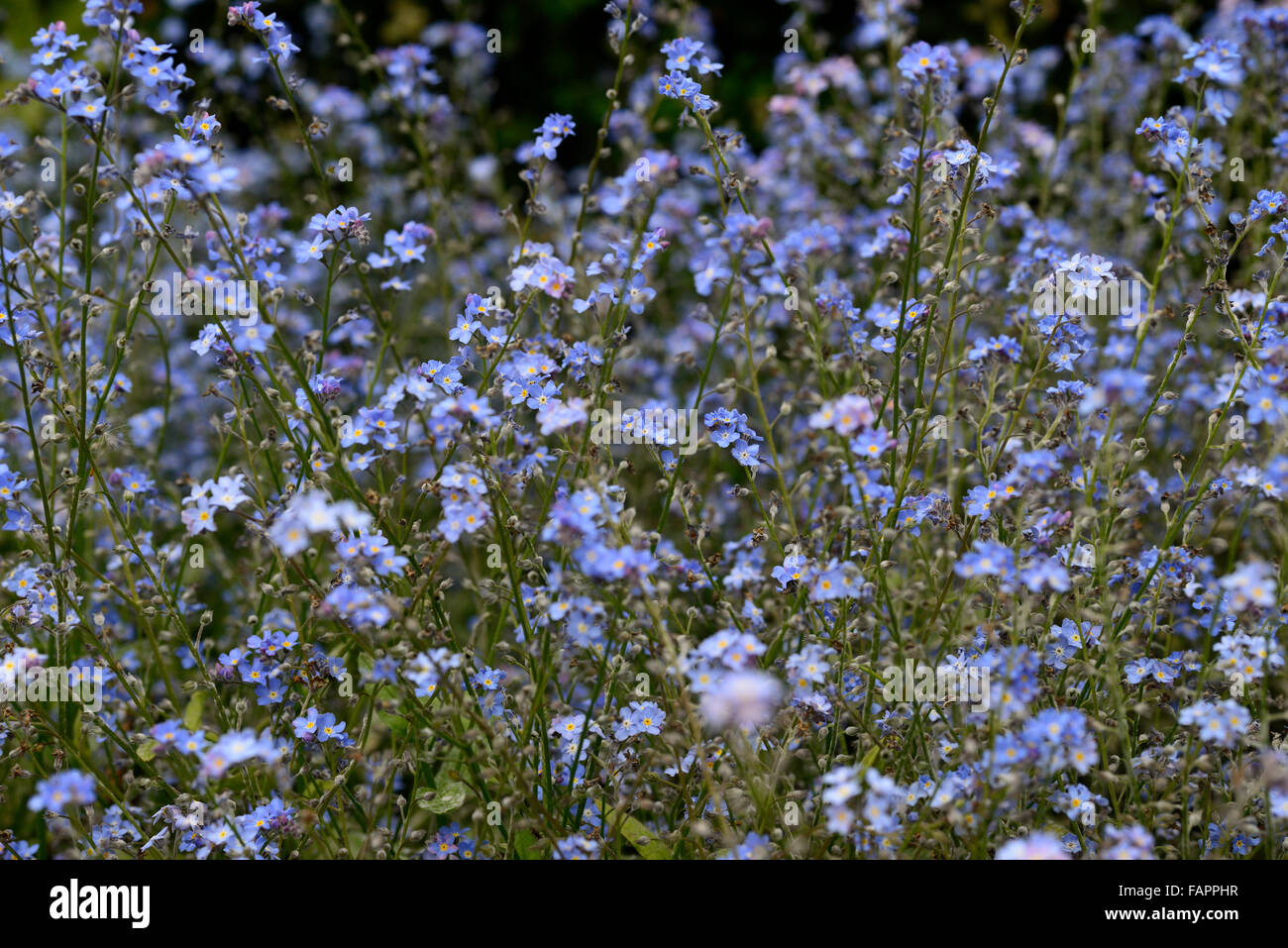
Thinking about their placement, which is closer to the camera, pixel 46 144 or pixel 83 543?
pixel 46 144

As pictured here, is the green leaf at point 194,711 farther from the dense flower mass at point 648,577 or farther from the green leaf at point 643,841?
the green leaf at point 643,841

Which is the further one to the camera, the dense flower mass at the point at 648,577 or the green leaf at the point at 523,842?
the green leaf at the point at 523,842

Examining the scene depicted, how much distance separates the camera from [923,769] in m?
3.04

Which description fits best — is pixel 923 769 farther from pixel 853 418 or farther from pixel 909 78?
pixel 909 78

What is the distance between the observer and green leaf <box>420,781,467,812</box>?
9.62 feet

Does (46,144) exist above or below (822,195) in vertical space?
below

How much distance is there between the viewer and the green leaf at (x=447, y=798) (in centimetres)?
293

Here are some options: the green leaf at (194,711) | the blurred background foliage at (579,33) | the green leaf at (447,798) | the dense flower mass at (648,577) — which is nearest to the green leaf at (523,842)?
the dense flower mass at (648,577)

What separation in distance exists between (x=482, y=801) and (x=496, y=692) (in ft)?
1.00

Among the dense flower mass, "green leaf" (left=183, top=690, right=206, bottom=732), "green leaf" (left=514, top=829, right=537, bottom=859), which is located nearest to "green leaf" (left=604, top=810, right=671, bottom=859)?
the dense flower mass

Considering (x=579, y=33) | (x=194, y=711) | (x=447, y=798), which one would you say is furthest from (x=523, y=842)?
(x=579, y=33)

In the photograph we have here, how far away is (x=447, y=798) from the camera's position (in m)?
2.99

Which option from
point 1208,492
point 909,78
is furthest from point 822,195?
point 1208,492

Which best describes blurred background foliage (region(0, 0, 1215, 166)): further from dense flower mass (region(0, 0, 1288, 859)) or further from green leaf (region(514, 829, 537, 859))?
green leaf (region(514, 829, 537, 859))
